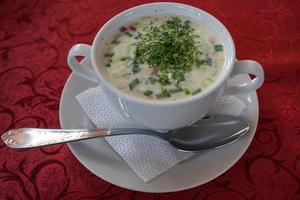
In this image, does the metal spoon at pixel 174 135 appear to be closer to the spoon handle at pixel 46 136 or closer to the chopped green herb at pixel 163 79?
the spoon handle at pixel 46 136

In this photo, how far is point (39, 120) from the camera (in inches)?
42.9

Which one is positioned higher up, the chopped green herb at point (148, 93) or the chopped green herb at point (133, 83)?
the chopped green herb at point (133, 83)

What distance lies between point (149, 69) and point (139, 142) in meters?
0.19

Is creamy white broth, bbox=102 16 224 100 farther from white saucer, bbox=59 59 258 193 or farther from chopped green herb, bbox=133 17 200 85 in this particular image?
white saucer, bbox=59 59 258 193

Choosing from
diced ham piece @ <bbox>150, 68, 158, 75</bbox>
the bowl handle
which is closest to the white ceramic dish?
the bowl handle

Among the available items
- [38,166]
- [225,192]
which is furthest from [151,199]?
[38,166]

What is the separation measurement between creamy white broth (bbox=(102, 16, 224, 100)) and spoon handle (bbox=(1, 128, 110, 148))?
0.14m

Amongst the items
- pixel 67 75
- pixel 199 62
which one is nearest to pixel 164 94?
pixel 199 62

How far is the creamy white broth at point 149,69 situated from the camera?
867 millimetres

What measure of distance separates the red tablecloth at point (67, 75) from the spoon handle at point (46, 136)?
0.28 ft

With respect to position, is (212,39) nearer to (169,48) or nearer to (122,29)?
(169,48)

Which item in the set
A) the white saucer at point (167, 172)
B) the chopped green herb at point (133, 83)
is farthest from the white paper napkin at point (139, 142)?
the chopped green herb at point (133, 83)

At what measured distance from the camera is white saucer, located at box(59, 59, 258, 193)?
85 cm

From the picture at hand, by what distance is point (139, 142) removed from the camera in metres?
0.96
